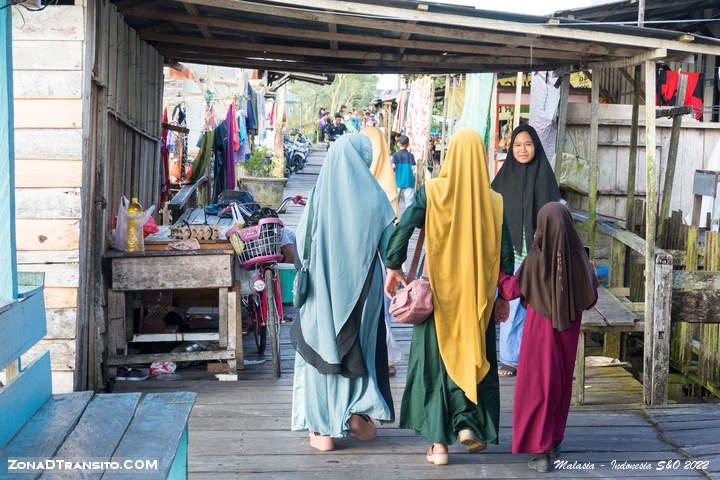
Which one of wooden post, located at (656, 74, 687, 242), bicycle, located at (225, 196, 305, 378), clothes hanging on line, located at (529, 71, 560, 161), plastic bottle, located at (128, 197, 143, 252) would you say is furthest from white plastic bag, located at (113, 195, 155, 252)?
clothes hanging on line, located at (529, 71, 560, 161)

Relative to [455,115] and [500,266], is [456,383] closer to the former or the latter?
[500,266]

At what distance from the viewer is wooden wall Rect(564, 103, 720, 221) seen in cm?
855

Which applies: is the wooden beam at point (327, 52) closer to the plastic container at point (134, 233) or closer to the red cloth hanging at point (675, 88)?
the plastic container at point (134, 233)

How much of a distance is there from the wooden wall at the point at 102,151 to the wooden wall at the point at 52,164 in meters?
0.08

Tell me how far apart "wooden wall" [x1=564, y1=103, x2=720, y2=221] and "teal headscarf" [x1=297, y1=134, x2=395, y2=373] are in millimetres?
4947

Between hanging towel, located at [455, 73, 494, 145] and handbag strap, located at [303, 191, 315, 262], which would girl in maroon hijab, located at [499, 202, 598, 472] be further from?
hanging towel, located at [455, 73, 494, 145]

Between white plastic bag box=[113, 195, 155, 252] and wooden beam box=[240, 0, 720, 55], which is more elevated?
wooden beam box=[240, 0, 720, 55]

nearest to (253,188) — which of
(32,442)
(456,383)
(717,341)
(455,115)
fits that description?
(455,115)

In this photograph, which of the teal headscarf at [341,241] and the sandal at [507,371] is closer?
the teal headscarf at [341,241]

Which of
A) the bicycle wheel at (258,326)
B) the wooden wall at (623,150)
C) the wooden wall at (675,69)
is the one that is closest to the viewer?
the bicycle wheel at (258,326)

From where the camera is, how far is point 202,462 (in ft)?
13.5

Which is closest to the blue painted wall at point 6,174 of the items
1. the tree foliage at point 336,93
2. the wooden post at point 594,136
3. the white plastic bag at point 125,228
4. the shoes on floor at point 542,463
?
the white plastic bag at point 125,228

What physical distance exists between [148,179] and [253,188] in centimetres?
643

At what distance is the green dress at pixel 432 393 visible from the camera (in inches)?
158
